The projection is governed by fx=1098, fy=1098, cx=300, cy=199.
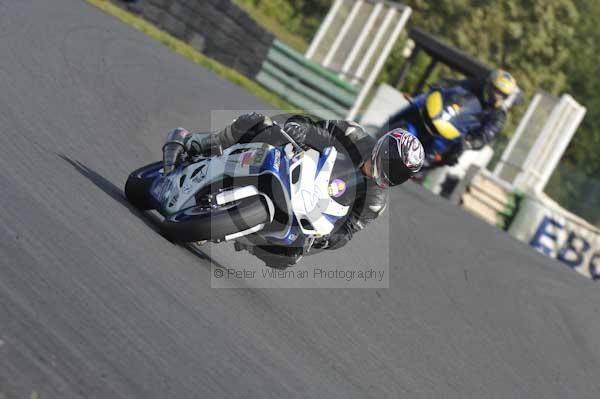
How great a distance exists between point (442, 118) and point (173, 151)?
656cm

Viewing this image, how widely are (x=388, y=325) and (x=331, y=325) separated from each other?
0.66 m

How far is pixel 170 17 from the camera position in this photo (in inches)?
715

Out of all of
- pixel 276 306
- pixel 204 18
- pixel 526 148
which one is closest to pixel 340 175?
pixel 276 306

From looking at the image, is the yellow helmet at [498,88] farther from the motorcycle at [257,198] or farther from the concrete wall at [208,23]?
the motorcycle at [257,198]

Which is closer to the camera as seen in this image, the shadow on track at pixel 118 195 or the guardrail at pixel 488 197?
the shadow on track at pixel 118 195

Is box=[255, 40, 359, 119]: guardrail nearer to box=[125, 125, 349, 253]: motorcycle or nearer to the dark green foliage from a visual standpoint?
box=[125, 125, 349, 253]: motorcycle

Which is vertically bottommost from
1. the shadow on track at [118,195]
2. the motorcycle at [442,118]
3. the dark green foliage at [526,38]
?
the shadow on track at [118,195]

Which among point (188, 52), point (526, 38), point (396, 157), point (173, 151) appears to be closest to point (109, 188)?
point (173, 151)

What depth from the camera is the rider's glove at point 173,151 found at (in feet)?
24.0

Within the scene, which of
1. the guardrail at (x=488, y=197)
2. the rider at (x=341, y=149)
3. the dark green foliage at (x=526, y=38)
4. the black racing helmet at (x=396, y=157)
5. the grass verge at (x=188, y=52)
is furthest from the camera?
the dark green foliage at (x=526, y=38)

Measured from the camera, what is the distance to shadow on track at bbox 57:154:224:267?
6992 mm

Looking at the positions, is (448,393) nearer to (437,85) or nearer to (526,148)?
(437,85)

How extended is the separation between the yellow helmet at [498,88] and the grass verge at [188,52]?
178 inches

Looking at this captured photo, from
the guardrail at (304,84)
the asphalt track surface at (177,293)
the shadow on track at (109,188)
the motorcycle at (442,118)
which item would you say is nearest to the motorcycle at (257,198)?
the shadow on track at (109,188)
